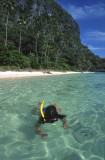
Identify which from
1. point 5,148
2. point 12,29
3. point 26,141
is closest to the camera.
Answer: point 5,148

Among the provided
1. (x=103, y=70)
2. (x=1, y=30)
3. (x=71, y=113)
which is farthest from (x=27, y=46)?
(x=103, y=70)

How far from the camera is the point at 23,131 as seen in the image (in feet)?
12.3

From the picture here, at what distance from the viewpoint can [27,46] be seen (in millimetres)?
64625

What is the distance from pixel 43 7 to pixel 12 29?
183 feet

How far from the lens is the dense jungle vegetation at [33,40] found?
116ft

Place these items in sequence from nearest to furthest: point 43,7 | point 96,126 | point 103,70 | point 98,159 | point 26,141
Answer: point 98,159, point 26,141, point 96,126, point 43,7, point 103,70

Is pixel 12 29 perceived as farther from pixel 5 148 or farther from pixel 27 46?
pixel 5 148

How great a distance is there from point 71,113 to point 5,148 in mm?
3147

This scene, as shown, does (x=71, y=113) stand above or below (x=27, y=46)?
below

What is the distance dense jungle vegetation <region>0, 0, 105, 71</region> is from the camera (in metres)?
35.3

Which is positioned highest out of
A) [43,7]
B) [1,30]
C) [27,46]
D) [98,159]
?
[43,7]

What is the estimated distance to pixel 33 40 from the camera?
221 feet

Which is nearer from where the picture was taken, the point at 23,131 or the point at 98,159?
the point at 98,159

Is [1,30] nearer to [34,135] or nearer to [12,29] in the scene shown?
[12,29]
